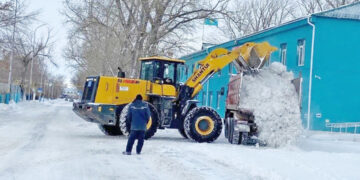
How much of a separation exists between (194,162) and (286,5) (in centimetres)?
5349

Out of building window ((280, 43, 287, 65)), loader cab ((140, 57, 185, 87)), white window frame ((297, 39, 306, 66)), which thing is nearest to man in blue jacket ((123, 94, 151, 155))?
loader cab ((140, 57, 185, 87))

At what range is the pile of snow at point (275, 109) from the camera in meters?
16.5

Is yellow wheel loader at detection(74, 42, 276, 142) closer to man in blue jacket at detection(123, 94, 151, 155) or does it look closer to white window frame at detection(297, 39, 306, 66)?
man in blue jacket at detection(123, 94, 151, 155)

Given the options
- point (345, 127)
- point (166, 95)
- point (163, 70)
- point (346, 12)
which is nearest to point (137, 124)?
point (166, 95)

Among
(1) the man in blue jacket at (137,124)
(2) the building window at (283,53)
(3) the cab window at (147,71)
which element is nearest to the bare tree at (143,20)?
(2) the building window at (283,53)

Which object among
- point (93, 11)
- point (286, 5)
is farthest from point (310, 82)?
point (286, 5)

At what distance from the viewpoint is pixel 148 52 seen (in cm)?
3372

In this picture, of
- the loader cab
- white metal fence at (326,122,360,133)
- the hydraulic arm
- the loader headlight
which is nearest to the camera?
the loader headlight

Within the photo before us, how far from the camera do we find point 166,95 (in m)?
18.7

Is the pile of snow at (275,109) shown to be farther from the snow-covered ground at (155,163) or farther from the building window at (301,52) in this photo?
the building window at (301,52)

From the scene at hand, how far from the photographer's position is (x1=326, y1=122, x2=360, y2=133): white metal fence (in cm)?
2635

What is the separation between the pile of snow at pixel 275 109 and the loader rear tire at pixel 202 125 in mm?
1286

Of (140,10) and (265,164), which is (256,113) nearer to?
(265,164)

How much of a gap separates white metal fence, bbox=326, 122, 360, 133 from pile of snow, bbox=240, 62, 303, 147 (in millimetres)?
10085
